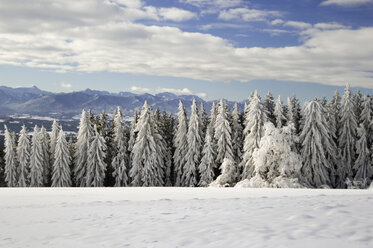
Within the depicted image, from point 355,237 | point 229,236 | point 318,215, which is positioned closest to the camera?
point 355,237

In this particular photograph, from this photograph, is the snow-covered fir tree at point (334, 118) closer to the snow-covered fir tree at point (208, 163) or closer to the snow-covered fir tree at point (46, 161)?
the snow-covered fir tree at point (208, 163)

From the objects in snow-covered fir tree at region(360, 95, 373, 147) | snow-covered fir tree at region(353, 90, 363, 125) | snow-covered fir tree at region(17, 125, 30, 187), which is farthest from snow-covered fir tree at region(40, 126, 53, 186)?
snow-covered fir tree at region(353, 90, 363, 125)

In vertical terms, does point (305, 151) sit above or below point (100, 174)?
above

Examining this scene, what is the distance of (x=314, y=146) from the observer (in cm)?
3662

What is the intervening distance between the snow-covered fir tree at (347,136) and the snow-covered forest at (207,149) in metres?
0.12

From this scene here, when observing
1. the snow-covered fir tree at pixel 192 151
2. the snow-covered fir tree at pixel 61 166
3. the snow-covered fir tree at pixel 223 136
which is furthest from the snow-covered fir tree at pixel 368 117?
the snow-covered fir tree at pixel 61 166

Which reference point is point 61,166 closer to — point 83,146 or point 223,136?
point 83,146

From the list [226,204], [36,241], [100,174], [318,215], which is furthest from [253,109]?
[36,241]

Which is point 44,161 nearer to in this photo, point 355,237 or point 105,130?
point 105,130

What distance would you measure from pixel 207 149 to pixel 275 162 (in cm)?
1425

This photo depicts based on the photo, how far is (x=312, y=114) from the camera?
37.3 m

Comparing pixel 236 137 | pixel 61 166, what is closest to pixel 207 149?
pixel 236 137

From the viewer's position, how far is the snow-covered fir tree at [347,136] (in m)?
42.7

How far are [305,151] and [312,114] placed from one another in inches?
181
